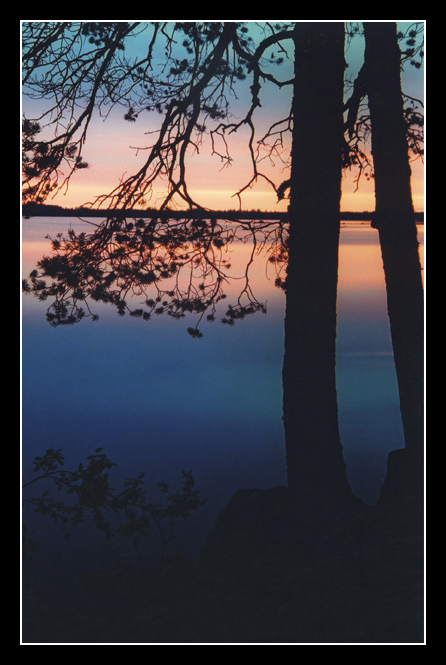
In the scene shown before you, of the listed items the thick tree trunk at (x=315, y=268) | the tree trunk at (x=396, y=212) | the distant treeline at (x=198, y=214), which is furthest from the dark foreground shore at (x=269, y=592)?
the distant treeline at (x=198, y=214)

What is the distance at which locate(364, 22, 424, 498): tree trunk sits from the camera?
3.80 meters

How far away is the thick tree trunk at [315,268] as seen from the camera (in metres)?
3.72

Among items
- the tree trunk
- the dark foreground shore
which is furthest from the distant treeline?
the dark foreground shore

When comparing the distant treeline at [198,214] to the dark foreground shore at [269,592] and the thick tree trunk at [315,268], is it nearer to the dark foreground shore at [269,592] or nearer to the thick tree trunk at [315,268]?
the thick tree trunk at [315,268]

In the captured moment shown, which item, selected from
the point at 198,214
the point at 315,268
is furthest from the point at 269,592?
the point at 198,214

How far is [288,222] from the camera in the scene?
387 centimetres

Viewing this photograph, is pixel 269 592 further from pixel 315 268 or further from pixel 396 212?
pixel 396 212

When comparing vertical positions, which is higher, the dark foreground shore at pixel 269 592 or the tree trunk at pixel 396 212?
the tree trunk at pixel 396 212

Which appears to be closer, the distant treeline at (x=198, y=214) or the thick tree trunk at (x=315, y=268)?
the thick tree trunk at (x=315, y=268)

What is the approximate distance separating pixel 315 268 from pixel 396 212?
702 millimetres

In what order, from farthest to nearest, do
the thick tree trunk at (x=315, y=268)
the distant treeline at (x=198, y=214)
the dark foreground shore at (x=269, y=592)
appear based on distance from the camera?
1. the distant treeline at (x=198, y=214)
2. the thick tree trunk at (x=315, y=268)
3. the dark foreground shore at (x=269, y=592)

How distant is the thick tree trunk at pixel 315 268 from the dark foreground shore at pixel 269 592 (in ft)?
1.00
